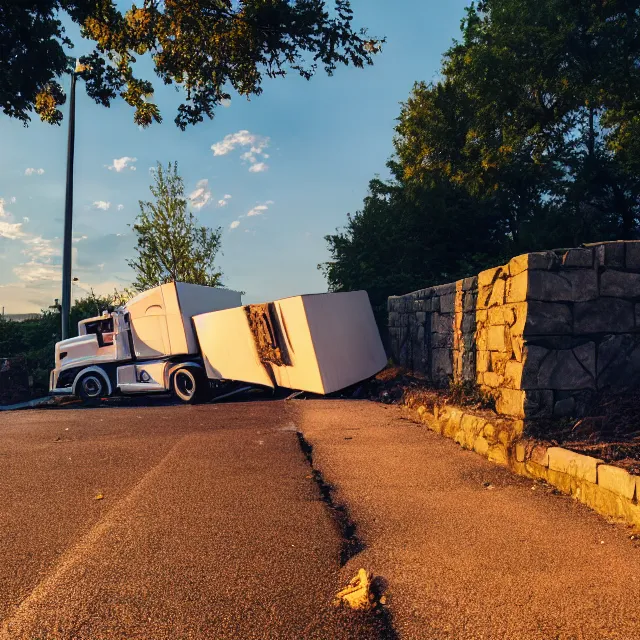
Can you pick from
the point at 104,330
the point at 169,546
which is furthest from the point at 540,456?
the point at 104,330

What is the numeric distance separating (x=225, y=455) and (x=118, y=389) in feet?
32.2

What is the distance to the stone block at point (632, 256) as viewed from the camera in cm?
655

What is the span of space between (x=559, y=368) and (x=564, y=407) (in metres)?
0.44

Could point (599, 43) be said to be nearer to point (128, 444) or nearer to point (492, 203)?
point (492, 203)

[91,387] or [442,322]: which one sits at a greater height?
[442,322]

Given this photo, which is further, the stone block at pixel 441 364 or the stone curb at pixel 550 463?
the stone block at pixel 441 364

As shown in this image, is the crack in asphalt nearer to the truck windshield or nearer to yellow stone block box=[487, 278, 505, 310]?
yellow stone block box=[487, 278, 505, 310]

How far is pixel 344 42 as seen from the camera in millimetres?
12531

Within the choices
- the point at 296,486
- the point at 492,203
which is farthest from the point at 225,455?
the point at 492,203

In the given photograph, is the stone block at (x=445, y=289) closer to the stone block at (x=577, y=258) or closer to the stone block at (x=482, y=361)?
the stone block at (x=482, y=361)

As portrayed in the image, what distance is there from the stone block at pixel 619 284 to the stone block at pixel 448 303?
12.0 feet

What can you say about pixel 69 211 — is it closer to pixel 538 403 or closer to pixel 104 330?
pixel 104 330

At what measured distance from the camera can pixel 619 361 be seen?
259 inches

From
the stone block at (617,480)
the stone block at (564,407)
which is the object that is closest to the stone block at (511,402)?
the stone block at (564,407)
